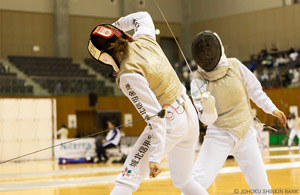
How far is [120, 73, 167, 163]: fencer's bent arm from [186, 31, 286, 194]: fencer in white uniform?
709mm

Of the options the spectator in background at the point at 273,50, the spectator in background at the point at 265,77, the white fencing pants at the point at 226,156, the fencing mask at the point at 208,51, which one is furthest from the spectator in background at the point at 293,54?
the white fencing pants at the point at 226,156

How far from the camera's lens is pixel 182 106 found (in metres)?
3.39

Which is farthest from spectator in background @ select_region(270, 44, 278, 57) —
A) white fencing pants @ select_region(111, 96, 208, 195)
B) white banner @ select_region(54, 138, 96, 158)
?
white fencing pants @ select_region(111, 96, 208, 195)

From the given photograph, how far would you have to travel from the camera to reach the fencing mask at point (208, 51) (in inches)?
159

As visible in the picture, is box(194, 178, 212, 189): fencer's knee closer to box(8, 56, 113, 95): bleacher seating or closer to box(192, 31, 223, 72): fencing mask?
box(192, 31, 223, 72): fencing mask

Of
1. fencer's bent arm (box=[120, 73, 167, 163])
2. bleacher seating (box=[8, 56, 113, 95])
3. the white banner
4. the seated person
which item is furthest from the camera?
bleacher seating (box=[8, 56, 113, 95])

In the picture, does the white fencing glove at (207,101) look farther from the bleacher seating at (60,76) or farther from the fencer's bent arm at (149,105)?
the bleacher seating at (60,76)

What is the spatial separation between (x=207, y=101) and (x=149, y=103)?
0.62 m

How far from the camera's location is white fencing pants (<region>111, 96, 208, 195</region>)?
3197mm

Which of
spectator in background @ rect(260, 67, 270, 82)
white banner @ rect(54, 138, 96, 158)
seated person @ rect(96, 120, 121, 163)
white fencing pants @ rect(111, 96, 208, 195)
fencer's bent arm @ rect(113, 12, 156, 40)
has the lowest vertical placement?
white banner @ rect(54, 138, 96, 158)

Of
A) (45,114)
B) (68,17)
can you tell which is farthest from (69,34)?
(45,114)

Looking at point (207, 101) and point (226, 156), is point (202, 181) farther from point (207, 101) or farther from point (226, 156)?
point (207, 101)

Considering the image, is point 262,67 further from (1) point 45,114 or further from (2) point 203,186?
(2) point 203,186

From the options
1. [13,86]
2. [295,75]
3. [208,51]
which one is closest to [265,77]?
[295,75]
